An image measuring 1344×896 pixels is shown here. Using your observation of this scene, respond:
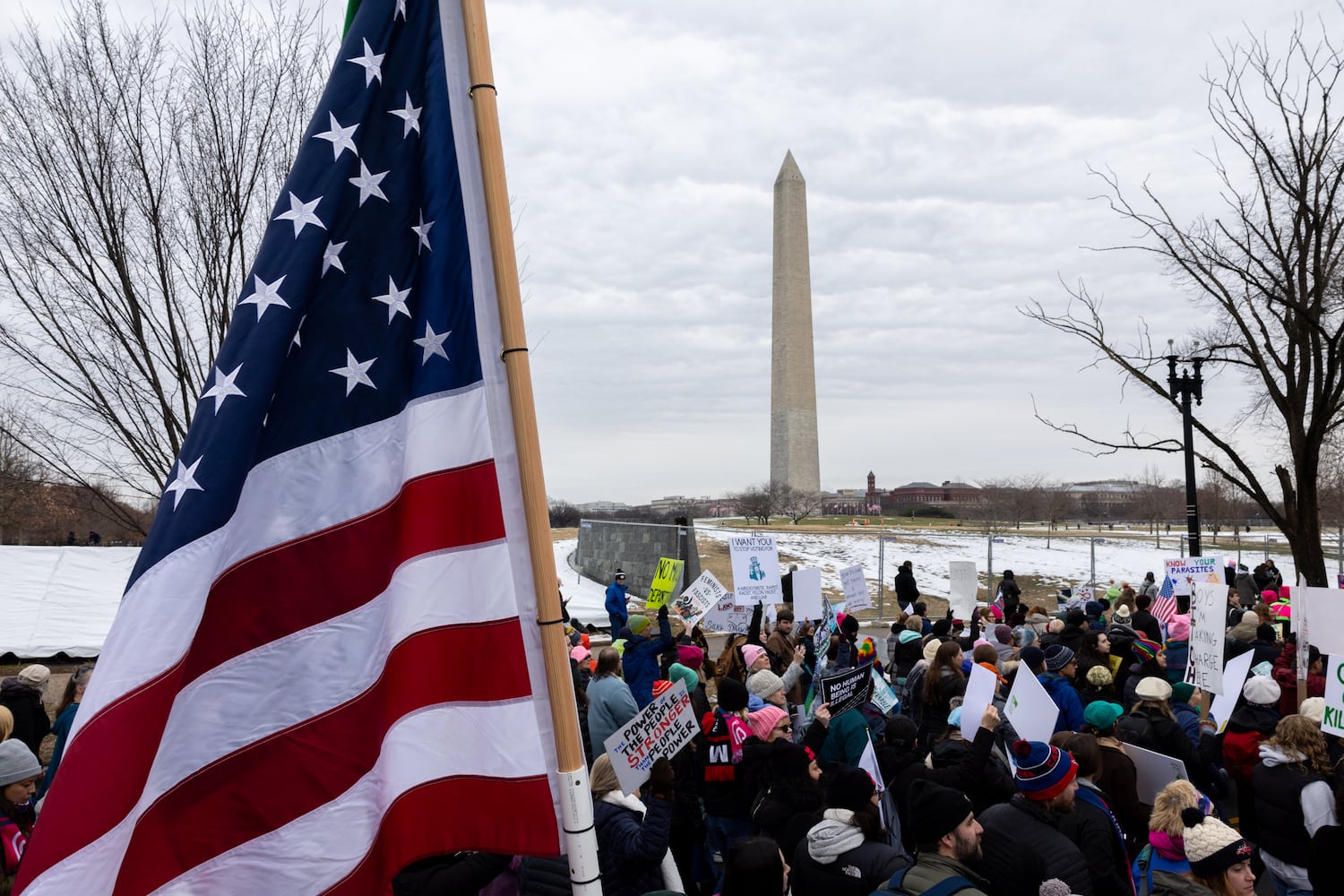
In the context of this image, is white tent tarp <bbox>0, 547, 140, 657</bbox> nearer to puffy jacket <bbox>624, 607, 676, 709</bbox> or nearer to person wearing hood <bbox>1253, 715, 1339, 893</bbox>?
puffy jacket <bbox>624, 607, 676, 709</bbox>

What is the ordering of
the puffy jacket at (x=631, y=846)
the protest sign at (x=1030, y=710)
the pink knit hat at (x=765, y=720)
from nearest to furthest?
the puffy jacket at (x=631, y=846)
the protest sign at (x=1030, y=710)
the pink knit hat at (x=765, y=720)

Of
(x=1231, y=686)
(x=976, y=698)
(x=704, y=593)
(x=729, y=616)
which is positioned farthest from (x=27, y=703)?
(x=1231, y=686)

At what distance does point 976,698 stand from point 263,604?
180 inches

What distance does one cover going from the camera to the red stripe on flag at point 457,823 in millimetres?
2643

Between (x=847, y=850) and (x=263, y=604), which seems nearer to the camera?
(x=263, y=604)

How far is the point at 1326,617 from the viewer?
7496 millimetres

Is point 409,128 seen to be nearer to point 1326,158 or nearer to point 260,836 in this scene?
point 260,836

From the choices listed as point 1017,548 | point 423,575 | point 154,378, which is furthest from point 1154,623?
point 1017,548

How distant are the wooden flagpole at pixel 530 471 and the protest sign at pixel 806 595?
9529 mm

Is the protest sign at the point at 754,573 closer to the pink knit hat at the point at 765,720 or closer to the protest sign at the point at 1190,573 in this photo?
the protest sign at the point at 1190,573

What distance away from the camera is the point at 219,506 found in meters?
2.58

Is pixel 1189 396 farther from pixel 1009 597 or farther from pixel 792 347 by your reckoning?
pixel 792 347

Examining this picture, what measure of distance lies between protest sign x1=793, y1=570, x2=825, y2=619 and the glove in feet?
24.4

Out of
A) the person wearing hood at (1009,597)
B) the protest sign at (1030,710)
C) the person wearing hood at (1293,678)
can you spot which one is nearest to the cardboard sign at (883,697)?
the protest sign at (1030,710)
